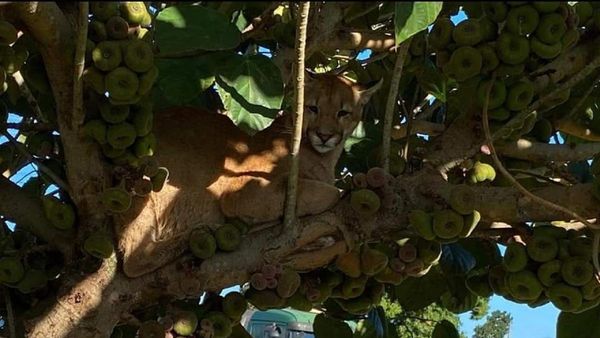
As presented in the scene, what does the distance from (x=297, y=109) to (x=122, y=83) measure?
0.35 metres

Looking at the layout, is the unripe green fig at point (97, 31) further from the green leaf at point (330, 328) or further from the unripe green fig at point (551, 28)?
the green leaf at point (330, 328)

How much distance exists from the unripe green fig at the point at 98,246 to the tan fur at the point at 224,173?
0.07m

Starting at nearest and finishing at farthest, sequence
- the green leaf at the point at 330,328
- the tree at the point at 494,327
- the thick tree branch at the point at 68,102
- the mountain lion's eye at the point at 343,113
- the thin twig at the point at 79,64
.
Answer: the thin twig at the point at 79,64
the thick tree branch at the point at 68,102
the green leaf at the point at 330,328
the mountain lion's eye at the point at 343,113
the tree at the point at 494,327

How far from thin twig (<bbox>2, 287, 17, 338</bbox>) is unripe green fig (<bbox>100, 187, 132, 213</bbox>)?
0.39 m

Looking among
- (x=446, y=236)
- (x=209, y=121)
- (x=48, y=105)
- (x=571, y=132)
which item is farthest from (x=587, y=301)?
(x=48, y=105)

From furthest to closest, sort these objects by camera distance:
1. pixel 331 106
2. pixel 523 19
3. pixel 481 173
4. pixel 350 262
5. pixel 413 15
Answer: pixel 331 106 < pixel 481 173 < pixel 350 262 < pixel 523 19 < pixel 413 15

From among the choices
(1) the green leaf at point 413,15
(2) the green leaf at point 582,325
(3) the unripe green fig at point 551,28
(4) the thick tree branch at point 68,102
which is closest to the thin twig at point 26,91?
(4) the thick tree branch at point 68,102

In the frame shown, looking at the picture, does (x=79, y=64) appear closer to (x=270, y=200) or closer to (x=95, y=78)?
(x=95, y=78)

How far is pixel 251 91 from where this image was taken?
6.24 feet

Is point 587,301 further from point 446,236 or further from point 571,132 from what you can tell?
point 571,132

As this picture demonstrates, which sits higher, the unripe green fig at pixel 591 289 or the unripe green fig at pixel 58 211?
the unripe green fig at pixel 58 211

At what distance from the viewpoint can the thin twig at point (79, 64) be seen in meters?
1.54

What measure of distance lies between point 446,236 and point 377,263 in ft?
0.65

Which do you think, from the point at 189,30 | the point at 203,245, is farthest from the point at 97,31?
the point at 203,245
